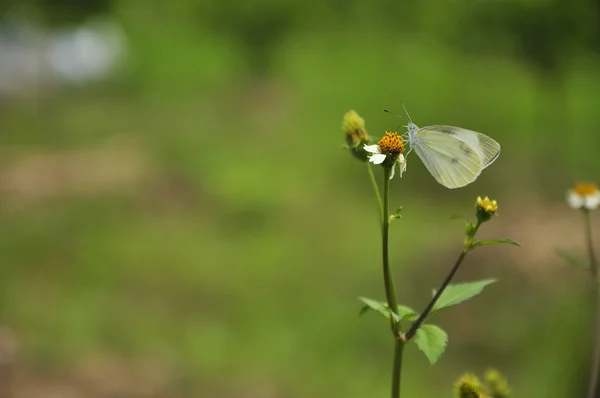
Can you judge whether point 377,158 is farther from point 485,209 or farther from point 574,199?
point 574,199

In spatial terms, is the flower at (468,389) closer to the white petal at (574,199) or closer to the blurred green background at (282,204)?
the white petal at (574,199)

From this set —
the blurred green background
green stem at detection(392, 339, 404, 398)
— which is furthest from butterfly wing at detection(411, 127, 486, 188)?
the blurred green background

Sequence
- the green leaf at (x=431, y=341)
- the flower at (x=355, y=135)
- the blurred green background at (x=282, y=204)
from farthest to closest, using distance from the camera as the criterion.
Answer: the blurred green background at (x=282, y=204) < the flower at (x=355, y=135) < the green leaf at (x=431, y=341)

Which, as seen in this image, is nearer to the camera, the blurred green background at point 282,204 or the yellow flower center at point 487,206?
the yellow flower center at point 487,206

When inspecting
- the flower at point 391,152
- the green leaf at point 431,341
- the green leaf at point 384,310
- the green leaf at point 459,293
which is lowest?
the green leaf at point 431,341

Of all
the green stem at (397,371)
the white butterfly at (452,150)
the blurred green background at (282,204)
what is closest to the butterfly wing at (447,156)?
the white butterfly at (452,150)

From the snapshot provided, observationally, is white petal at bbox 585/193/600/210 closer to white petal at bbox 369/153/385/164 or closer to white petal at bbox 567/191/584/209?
white petal at bbox 567/191/584/209

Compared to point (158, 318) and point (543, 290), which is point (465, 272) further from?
point (158, 318)

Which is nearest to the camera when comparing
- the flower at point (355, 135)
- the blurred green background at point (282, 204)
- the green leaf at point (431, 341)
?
the green leaf at point (431, 341)
